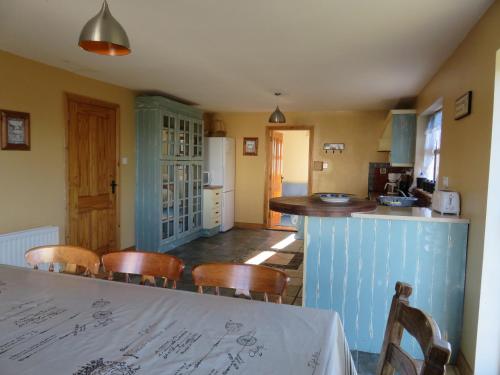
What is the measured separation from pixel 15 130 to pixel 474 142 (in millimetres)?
3914

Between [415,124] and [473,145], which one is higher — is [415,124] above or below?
above

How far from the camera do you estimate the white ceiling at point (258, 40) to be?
236cm

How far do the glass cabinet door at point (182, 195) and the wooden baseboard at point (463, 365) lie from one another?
14.1ft

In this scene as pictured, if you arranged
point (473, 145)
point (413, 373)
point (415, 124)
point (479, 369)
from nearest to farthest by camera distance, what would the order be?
point (413, 373)
point (479, 369)
point (473, 145)
point (415, 124)

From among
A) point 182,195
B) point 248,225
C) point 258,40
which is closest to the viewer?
point 258,40

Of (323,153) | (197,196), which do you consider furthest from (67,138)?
(323,153)

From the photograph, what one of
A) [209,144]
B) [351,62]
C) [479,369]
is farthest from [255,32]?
[209,144]

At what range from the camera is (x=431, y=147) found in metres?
4.76

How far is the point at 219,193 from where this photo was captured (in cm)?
704

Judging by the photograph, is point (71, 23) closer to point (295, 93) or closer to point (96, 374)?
point (96, 374)

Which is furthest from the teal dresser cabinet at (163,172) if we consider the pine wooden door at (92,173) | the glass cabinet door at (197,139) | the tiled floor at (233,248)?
the pine wooden door at (92,173)

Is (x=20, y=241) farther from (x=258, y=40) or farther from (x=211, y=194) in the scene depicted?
(x=211, y=194)

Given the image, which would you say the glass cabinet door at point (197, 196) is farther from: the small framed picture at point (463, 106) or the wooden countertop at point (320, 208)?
the small framed picture at point (463, 106)

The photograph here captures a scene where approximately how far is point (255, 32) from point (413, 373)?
2496mm
